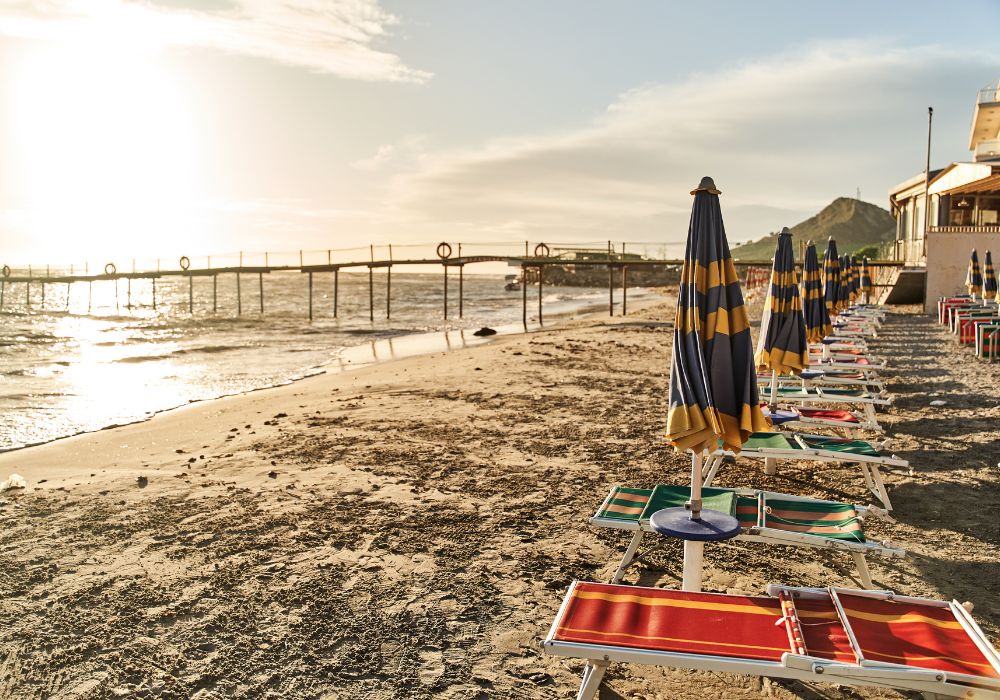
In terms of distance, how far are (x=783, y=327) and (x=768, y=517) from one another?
337cm

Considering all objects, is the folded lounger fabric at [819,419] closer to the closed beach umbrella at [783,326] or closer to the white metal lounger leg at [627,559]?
the closed beach umbrella at [783,326]

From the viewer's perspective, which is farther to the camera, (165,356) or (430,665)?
(165,356)

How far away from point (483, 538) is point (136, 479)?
4097 mm

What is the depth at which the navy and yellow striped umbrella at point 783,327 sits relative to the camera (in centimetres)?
735

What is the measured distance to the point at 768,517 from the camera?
4.54 meters

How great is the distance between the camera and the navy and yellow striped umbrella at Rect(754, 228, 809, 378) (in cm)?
735

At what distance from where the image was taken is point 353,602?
4.49 metres

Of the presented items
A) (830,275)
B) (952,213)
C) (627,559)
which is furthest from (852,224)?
(627,559)

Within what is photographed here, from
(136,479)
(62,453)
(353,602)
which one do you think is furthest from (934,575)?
(62,453)

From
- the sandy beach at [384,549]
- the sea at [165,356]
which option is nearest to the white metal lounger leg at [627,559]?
the sandy beach at [384,549]

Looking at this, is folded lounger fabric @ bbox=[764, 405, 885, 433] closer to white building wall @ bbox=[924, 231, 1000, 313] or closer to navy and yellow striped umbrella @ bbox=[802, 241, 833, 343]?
navy and yellow striped umbrella @ bbox=[802, 241, 833, 343]

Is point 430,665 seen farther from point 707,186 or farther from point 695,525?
point 707,186

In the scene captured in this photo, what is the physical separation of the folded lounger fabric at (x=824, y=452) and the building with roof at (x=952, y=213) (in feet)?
80.5

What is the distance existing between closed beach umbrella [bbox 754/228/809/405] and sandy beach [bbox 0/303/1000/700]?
1095mm
